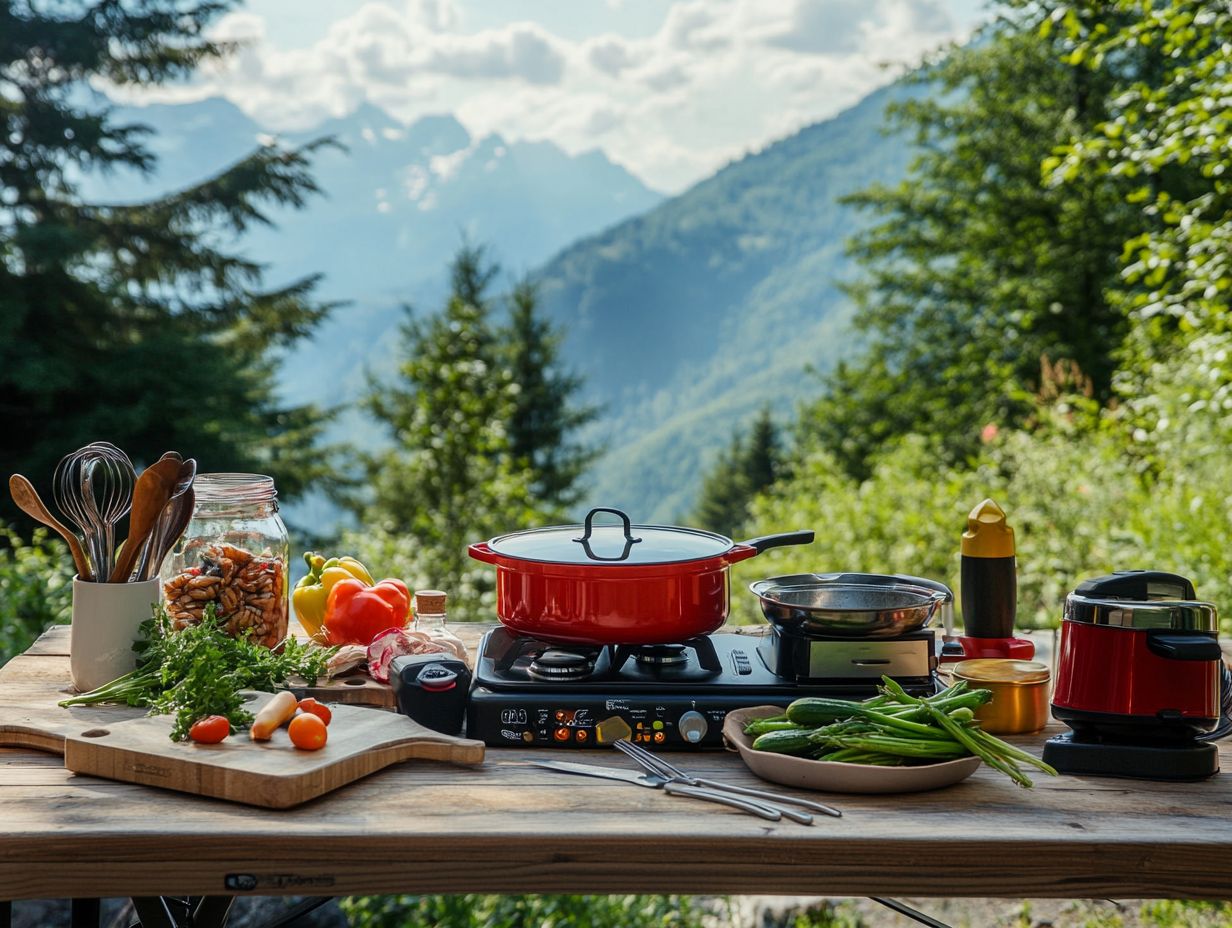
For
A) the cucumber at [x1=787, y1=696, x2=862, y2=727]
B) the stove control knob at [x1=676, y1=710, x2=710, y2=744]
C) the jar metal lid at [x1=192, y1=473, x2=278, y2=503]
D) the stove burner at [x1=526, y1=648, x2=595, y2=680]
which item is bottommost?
the stove control knob at [x1=676, y1=710, x2=710, y2=744]

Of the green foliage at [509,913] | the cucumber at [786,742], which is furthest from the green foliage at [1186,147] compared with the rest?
the cucumber at [786,742]

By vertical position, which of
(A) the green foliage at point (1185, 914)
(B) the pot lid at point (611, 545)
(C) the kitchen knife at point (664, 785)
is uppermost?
(B) the pot lid at point (611, 545)

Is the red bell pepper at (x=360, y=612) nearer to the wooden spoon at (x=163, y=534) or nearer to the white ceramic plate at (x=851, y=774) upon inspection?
the wooden spoon at (x=163, y=534)

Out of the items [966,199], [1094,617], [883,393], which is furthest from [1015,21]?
[1094,617]

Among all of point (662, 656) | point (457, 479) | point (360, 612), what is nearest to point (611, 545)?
point (662, 656)

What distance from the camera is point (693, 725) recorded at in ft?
5.10

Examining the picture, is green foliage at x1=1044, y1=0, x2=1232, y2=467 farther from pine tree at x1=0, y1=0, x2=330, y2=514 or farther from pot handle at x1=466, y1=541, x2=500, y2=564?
pine tree at x1=0, y1=0, x2=330, y2=514

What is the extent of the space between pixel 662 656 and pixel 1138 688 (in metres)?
0.67

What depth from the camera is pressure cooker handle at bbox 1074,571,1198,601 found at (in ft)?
5.18

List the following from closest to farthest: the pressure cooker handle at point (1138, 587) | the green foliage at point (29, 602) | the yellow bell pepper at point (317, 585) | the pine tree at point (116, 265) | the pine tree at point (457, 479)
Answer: the pressure cooker handle at point (1138, 587)
the yellow bell pepper at point (317, 585)
the green foliage at point (29, 602)
the pine tree at point (457, 479)
the pine tree at point (116, 265)

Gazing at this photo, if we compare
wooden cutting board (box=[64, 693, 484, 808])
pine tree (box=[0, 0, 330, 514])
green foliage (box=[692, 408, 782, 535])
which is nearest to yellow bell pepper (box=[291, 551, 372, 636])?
wooden cutting board (box=[64, 693, 484, 808])

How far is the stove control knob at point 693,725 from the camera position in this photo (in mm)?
1554

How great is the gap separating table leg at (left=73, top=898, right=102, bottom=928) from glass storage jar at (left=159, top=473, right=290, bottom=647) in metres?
0.45

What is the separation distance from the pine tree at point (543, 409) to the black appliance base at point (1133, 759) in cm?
1678
